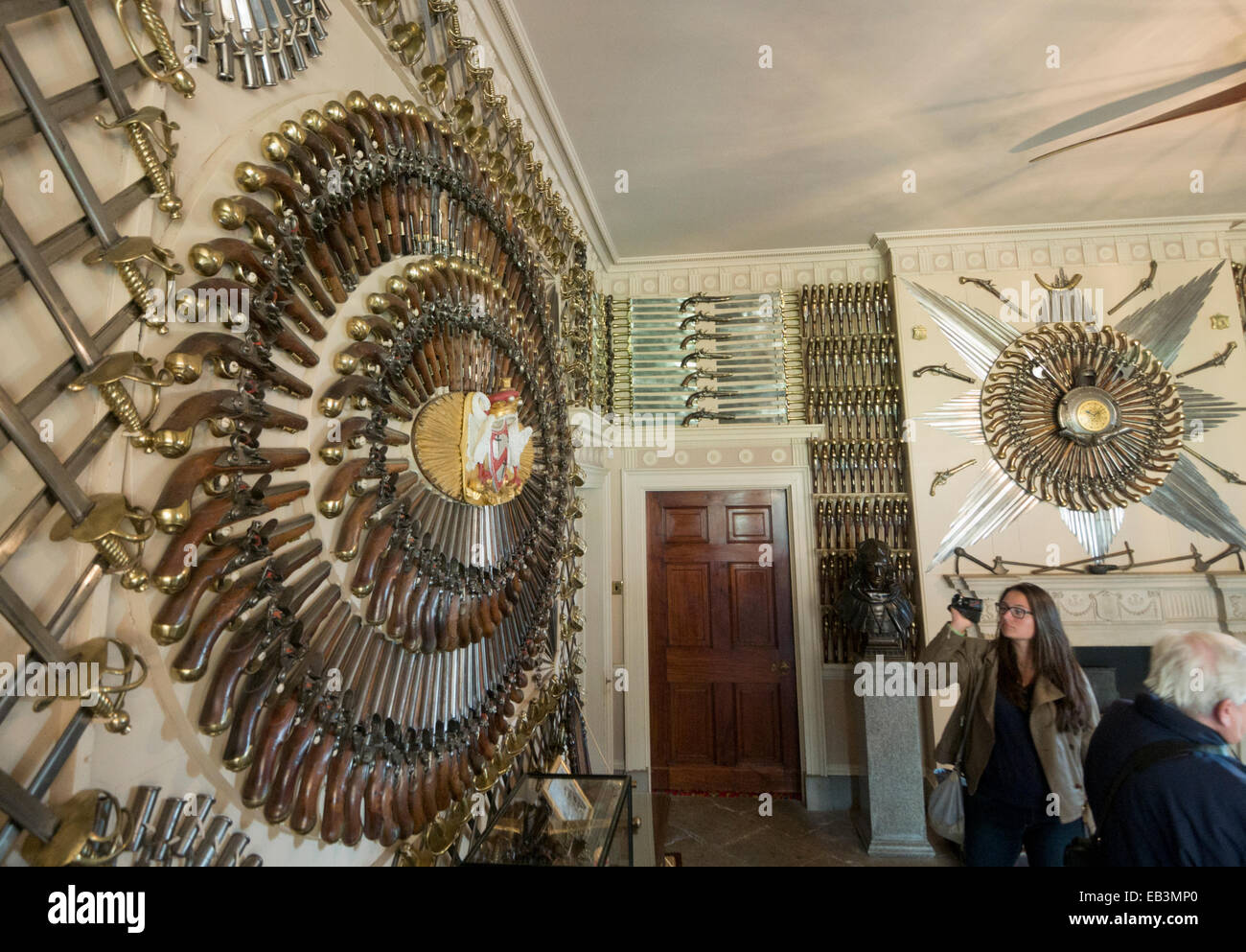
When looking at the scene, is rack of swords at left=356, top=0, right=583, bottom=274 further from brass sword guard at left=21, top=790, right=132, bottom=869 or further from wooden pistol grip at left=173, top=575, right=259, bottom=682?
brass sword guard at left=21, top=790, right=132, bottom=869

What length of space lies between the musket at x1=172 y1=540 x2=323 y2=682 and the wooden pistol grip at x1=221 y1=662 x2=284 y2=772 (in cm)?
8

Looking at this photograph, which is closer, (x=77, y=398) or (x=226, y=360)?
(x=77, y=398)

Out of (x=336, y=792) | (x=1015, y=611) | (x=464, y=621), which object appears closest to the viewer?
(x=336, y=792)

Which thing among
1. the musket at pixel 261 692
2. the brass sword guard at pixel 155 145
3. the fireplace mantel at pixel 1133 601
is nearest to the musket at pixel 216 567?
the musket at pixel 261 692

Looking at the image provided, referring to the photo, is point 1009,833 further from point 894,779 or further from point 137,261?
point 137,261

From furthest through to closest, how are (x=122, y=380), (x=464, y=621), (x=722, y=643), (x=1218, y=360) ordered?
(x=722, y=643)
(x=1218, y=360)
(x=464, y=621)
(x=122, y=380)

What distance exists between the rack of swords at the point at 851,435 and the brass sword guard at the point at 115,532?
342 cm

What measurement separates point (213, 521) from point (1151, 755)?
151cm

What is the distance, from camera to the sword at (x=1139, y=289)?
3570mm

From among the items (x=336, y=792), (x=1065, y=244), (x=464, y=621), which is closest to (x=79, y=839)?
(x=336, y=792)

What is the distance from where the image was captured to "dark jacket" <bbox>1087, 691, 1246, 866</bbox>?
0.93 meters

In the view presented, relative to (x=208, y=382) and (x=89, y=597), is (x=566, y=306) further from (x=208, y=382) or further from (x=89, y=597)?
(x=89, y=597)

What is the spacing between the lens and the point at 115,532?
64 cm

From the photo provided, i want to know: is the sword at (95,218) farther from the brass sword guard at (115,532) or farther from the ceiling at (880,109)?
→ the ceiling at (880,109)
